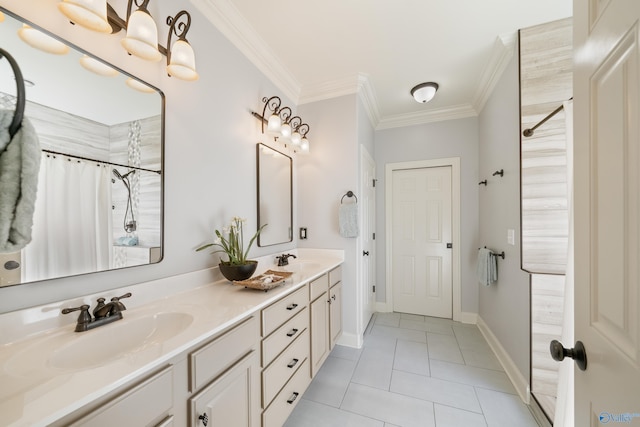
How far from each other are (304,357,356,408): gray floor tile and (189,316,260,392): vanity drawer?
0.99 metres

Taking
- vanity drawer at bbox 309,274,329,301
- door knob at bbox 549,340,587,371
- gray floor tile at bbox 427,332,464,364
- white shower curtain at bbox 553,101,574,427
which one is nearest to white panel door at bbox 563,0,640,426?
door knob at bbox 549,340,587,371

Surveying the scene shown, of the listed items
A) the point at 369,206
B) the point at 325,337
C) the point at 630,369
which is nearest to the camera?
the point at 630,369

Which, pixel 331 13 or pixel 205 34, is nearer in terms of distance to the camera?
pixel 205 34

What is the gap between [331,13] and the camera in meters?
1.64

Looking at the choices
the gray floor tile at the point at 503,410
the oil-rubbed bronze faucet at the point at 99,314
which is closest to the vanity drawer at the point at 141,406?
the oil-rubbed bronze faucet at the point at 99,314

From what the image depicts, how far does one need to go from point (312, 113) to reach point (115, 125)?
187cm

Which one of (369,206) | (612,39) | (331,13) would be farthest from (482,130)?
(612,39)

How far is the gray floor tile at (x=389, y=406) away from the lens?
1.53 metres

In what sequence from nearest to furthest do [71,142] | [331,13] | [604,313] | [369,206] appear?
[604,313]
[71,142]
[331,13]
[369,206]

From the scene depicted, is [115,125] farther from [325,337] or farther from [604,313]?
[325,337]

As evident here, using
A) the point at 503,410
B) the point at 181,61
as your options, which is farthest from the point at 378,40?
the point at 503,410

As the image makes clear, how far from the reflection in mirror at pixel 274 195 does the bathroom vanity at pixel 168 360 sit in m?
0.67

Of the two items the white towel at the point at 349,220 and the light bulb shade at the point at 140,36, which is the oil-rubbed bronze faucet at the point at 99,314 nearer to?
the light bulb shade at the point at 140,36

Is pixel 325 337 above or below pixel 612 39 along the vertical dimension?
below
